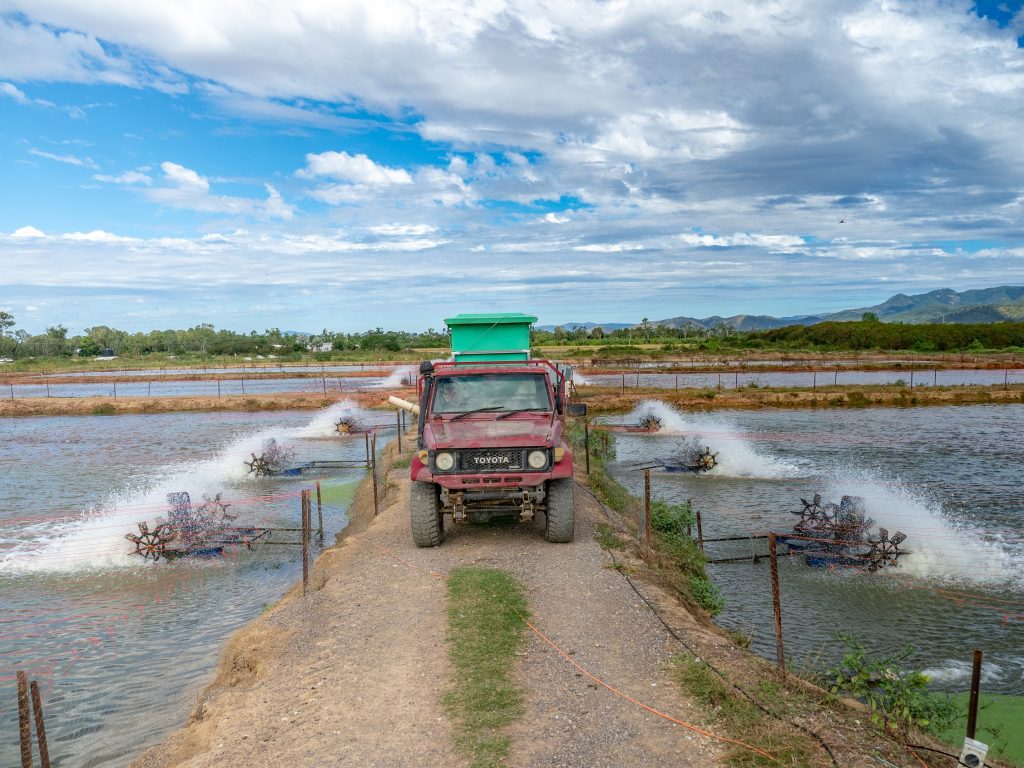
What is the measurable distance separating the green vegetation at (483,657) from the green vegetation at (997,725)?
4430 mm

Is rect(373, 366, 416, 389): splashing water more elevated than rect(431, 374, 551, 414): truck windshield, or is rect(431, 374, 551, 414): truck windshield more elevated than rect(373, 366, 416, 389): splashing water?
rect(431, 374, 551, 414): truck windshield

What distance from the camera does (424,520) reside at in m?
10.6

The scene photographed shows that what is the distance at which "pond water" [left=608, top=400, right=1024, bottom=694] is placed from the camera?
32.6ft

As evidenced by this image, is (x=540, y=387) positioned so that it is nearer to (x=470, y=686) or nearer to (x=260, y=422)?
(x=470, y=686)

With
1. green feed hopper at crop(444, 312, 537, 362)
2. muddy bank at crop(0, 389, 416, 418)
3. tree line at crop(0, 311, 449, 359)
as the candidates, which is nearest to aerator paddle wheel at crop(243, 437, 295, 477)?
green feed hopper at crop(444, 312, 537, 362)

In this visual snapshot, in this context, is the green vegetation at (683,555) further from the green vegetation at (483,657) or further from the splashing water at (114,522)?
the splashing water at (114,522)

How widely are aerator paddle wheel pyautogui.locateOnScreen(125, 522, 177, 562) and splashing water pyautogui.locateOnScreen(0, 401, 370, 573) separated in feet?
0.83

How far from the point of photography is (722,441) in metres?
26.5

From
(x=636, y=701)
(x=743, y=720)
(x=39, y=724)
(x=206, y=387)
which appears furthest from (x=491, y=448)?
(x=206, y=387)

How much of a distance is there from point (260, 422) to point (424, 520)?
2997cm

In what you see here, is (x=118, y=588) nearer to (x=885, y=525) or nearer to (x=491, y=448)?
(x=491, y=448)

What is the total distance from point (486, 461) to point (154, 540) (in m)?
7.97

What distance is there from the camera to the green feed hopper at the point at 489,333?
17922 millimetres

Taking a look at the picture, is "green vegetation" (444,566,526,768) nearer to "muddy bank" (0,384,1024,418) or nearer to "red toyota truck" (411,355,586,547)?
"red toyota truck" (411,355,586,547)
